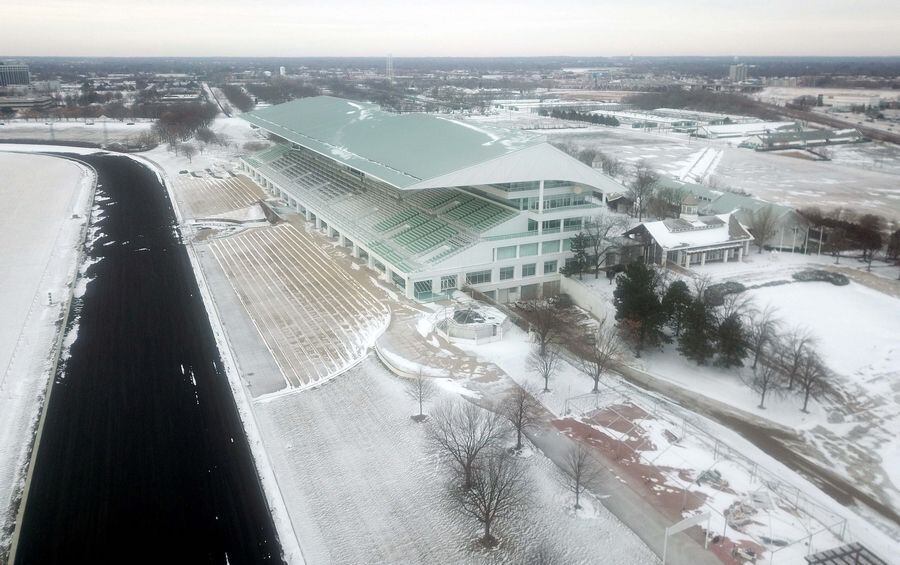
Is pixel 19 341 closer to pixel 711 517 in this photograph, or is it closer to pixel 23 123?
pixel 711 517

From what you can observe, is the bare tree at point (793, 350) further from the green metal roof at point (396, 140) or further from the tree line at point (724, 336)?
the green metal roof at point (396, 140)

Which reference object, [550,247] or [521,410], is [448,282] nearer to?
[550,247]

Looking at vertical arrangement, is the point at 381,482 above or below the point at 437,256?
below

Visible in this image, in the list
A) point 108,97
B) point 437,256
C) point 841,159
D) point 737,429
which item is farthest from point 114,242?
point 108,97

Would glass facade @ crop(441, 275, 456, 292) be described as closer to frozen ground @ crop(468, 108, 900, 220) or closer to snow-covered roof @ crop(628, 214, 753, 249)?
snow-covered roof @ crop(628, 214, 753, 249)

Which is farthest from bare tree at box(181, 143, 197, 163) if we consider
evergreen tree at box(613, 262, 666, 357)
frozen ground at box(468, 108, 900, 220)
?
evergreen tree at box(613, 262, 666, 357)

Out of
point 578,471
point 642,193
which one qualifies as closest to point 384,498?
point 578,471
